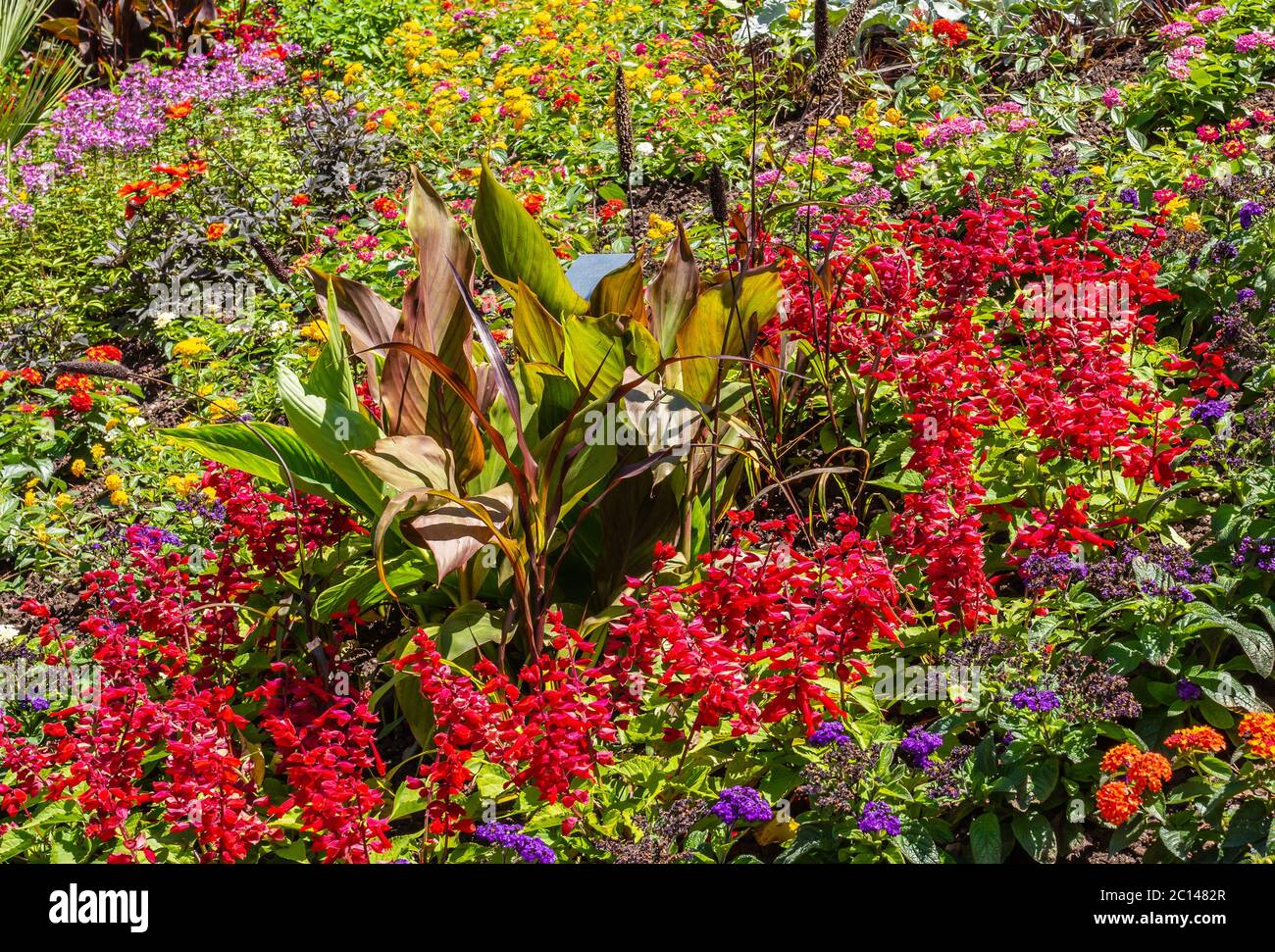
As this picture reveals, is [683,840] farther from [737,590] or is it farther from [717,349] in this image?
[717,349]

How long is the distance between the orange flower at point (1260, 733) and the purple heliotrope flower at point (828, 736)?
67 cm

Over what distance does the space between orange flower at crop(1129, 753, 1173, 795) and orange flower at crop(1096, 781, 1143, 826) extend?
3 cm

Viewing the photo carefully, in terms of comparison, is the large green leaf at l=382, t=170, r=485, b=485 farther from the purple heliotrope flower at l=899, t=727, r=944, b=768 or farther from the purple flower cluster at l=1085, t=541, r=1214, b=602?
the purple flower cluster at l=1085, t=541, r=1214, b=602

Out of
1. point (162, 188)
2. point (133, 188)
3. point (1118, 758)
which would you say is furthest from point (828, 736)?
point (133, 188)

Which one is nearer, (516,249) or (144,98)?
(516,249)

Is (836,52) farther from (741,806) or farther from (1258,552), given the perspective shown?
(741,806)

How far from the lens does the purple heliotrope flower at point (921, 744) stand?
2307mm

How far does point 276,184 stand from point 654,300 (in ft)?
9.26

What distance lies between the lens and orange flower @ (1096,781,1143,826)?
82.8 inches

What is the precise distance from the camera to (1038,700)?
2.29 meters

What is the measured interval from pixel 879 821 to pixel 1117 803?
390 millimetres

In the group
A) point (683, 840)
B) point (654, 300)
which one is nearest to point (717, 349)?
point (654, 300)

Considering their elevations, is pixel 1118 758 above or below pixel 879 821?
above

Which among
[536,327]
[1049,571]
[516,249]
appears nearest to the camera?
[1049,571]
